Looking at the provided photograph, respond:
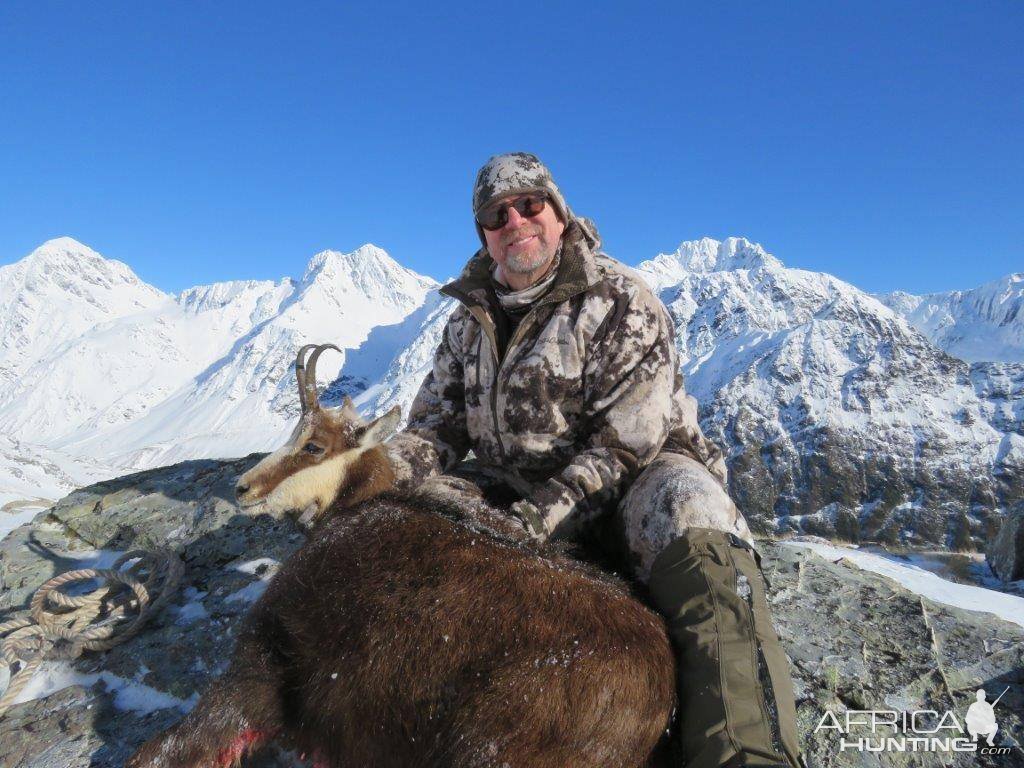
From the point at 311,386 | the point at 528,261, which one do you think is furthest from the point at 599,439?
the point at 311,386

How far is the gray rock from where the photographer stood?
10547 millimetres

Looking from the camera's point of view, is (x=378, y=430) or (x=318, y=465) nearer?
(x=318, y=465)

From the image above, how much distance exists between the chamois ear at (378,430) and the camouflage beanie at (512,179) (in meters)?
1.44

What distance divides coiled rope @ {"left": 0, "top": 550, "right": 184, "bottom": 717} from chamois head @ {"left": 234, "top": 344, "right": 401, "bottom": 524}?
130 centimetres

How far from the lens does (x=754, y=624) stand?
7.20 feet

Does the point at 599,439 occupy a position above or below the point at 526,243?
below

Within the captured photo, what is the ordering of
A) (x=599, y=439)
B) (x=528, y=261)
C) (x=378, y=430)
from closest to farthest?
(x=599, y=439)
(x=528, y=261)
(x=378, y=430)

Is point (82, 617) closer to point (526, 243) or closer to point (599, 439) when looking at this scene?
point (599, 439)

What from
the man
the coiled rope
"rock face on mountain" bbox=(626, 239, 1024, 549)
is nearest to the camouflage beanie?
the man

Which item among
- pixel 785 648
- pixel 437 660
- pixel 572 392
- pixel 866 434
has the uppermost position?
pixel 572 392

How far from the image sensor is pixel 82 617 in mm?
3705

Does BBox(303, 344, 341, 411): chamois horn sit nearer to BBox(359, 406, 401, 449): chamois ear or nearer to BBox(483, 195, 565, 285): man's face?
BBox(359, 406, 401, 449): chamois ear

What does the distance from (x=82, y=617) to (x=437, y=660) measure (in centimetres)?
299

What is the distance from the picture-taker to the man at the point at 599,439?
2.09 meters
